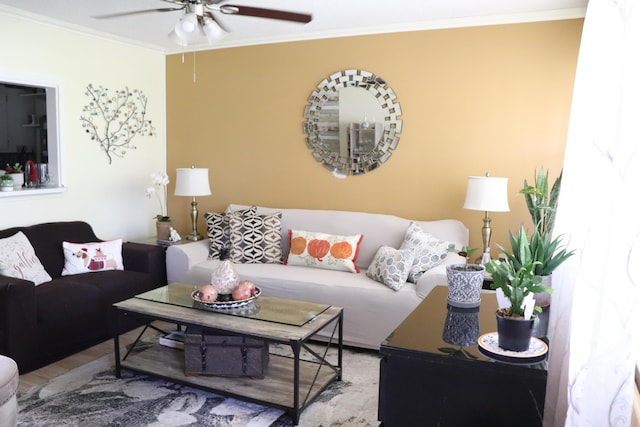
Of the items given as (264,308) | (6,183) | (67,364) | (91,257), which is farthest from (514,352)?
(6,183)

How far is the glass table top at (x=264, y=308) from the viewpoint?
289 cm

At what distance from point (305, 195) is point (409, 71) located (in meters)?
1.41

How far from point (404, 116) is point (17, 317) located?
10.2ft

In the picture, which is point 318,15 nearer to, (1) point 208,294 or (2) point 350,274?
(2) point 350,274

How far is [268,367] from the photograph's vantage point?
316cm

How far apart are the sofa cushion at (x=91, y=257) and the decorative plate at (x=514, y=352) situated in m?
3.35

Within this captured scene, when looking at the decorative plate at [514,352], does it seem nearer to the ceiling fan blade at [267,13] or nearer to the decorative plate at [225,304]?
the decorative plate at [225,304]

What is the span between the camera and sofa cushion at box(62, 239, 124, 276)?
4.01m

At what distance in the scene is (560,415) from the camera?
138cm

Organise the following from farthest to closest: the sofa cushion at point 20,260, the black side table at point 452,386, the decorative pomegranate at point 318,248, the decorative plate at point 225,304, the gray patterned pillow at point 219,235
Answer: the gray patterned pillow at point 219,235 < the decorative pomegranate at point 318,248 < the sofa cushion at point 20,260 < the decorative plate at point 225,304 < the black side table at point 452,386

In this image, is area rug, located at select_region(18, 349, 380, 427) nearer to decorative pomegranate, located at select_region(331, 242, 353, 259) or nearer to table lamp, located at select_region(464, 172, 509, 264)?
decorative pomegranate, located at select_region(331, 242, 353, 259)

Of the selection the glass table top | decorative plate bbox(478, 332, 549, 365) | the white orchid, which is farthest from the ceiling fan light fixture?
the white orchid

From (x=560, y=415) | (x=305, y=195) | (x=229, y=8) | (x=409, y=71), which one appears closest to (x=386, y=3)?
(x=409, y=71)

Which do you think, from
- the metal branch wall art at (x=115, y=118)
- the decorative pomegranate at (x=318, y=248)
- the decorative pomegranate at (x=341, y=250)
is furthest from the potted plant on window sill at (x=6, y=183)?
the decorative pomegranate at (x=341, y=250)
